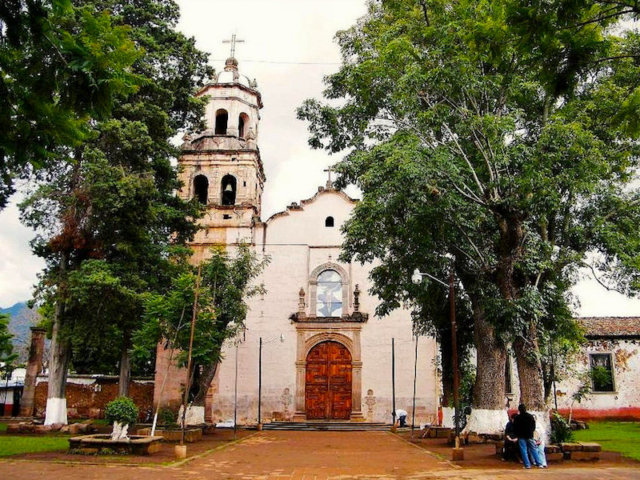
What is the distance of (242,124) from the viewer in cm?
Result: 2758

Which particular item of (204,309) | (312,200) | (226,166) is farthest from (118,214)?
(312,200)

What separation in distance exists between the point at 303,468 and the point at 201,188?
17925 mm

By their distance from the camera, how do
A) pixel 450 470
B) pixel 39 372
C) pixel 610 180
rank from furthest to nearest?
pixel 39 372
pixel 610 180
pixel 450 470

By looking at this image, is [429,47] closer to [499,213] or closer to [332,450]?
[499,213]

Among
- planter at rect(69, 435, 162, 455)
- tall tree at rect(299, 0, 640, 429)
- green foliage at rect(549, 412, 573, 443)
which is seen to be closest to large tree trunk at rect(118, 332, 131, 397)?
planter at rect(69, 435, 162, 455)

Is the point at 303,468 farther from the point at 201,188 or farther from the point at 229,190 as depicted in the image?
the point at 201,188

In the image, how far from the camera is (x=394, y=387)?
74.6 feet

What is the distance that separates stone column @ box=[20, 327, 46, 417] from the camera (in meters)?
24.6

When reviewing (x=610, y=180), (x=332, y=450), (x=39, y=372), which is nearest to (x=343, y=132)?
(x=610, y=180)

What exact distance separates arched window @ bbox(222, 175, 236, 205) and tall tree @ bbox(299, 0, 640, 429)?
36.6 feet

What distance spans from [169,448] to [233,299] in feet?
19.1

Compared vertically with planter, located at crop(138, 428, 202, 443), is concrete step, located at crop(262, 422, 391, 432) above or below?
below

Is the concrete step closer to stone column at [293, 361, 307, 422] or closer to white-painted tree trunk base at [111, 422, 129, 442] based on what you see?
stone column at [293, 361, 307, 422]

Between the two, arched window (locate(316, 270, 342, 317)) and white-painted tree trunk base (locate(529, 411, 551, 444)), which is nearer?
white-painted tree trunk base (locate(529, 411, 551, 444))
